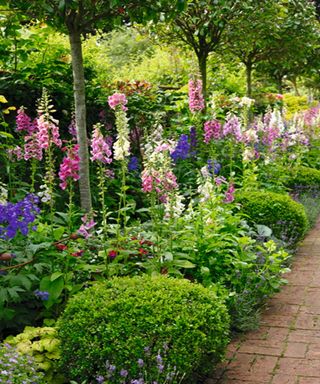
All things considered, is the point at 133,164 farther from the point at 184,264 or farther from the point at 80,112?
the point at 184,264

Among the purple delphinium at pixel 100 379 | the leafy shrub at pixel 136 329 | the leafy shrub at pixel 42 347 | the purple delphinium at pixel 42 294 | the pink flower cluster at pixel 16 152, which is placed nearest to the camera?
the purple delphinium at pixel 100 379

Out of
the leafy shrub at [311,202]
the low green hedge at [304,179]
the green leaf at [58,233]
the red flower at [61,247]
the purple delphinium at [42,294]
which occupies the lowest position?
the leafy shrub at [311,202]

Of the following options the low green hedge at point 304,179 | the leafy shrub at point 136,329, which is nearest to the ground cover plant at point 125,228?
the leafy shrub at point 136,329

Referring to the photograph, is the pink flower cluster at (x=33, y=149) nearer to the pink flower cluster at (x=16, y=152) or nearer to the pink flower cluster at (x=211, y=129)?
the pink flower cluster at (x=16, y=152)

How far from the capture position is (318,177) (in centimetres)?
969

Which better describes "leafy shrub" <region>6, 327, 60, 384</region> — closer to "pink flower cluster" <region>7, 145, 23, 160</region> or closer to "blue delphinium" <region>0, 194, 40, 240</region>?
"blue delphinium" <region>0, 194, 40, 240</region>

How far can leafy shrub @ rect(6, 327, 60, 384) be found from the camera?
142 inches

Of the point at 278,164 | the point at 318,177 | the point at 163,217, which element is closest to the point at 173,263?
the point at 163,217

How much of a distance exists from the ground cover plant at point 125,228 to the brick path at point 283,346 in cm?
16

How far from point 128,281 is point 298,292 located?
7.37ft

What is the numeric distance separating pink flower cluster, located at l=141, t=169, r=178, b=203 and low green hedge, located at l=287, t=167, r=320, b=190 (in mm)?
4822

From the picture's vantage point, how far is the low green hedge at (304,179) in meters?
9.34

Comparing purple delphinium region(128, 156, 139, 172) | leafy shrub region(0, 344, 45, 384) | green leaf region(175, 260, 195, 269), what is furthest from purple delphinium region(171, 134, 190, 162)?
leafy shrub region(0, 344, 45, 384)

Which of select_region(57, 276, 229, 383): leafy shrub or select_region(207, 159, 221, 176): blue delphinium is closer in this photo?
select_region(57, 276, 229, 383): leafy shrub
